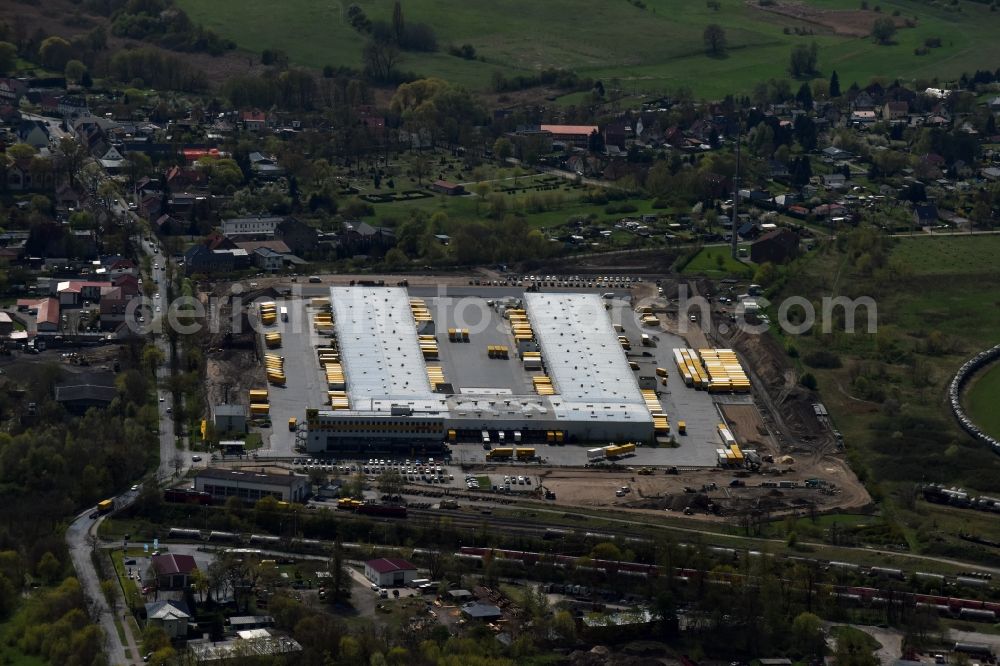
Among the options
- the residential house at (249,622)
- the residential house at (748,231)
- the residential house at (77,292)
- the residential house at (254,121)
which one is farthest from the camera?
the residential house at (254,121)

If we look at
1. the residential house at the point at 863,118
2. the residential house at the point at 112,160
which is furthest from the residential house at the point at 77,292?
the residential house at the point at 863,118

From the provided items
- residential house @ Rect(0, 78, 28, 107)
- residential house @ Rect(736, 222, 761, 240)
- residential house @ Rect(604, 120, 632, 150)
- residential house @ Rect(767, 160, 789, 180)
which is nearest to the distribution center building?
residential house @ Rect(736, 222, 761, 240)

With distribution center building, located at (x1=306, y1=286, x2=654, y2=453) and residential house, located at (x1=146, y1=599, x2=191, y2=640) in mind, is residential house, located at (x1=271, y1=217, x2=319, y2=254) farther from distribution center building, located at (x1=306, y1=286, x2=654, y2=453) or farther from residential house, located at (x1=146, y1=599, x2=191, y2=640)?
residential house, located at (x1=146, y1=599, x2=191, y2=640)

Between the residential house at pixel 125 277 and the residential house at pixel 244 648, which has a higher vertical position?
the residential house at pixel 125 277

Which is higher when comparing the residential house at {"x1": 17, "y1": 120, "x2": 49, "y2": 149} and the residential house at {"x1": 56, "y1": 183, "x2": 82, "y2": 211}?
the residential house at {"x1": 17, "y1": 120, "x2": 49, "y2": 149}

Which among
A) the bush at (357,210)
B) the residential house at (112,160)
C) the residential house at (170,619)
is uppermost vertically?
the residential house at (112,160)

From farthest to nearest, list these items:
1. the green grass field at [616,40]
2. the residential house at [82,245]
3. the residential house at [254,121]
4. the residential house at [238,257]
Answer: the green grass field at [616,40], the residential house at [254,121], the residential house at [82,245], the residential house at [238,257]

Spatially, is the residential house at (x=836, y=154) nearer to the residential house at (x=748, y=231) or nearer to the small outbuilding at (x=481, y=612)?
the residential house at (x=748, y=231)
